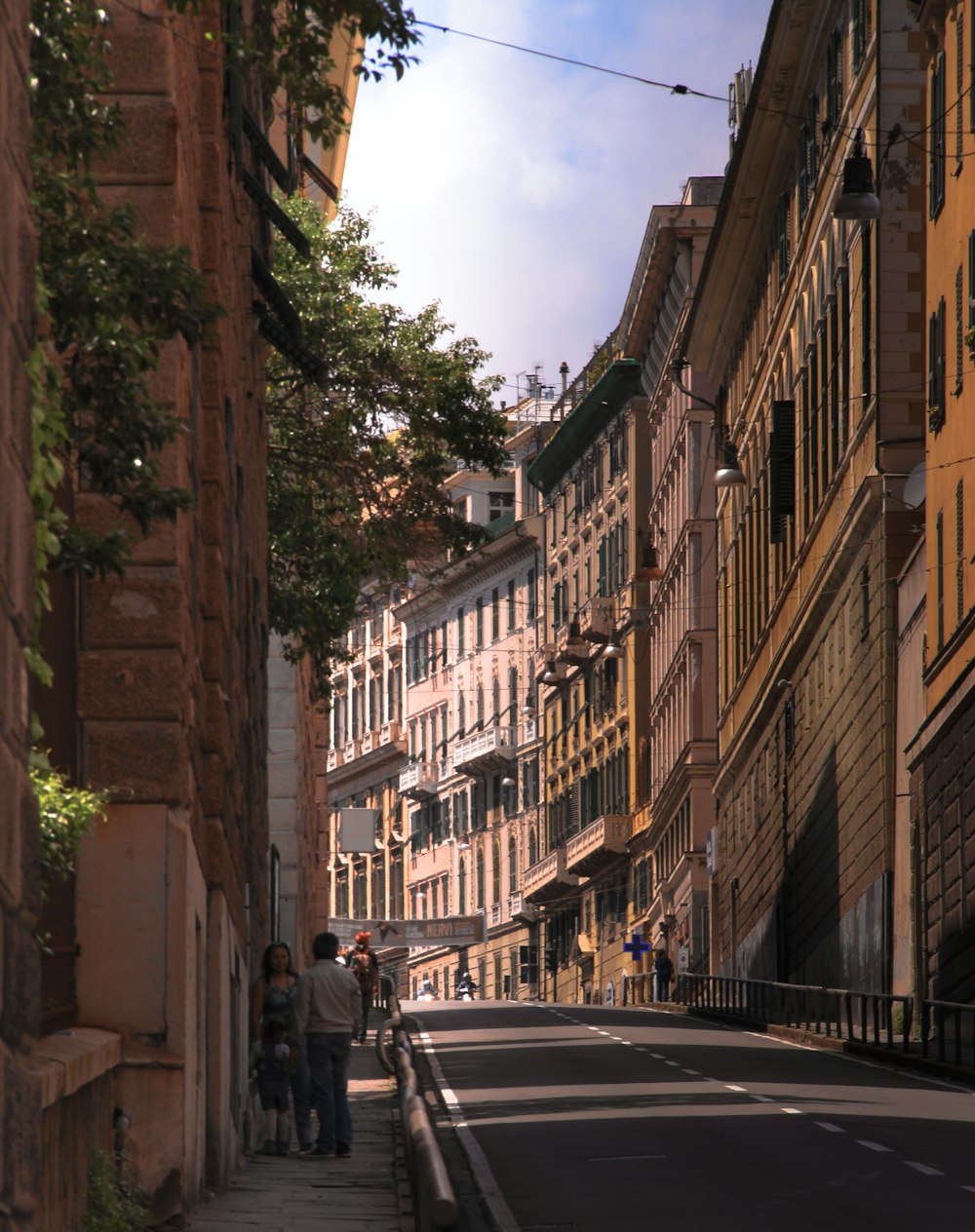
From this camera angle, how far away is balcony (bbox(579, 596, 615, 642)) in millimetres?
92750

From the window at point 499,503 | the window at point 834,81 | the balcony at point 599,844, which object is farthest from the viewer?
the window at point 499,503

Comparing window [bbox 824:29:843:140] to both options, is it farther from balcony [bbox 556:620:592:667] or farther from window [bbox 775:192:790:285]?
balcony [bbox 556:620:592:667]

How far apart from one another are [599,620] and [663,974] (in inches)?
883

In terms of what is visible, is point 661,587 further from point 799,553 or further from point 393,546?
point 393,546

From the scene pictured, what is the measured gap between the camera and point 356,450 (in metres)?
34.8

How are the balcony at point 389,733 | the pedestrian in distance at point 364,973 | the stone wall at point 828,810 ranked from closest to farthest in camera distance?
the pedestrian in distance at point 364,973, the stone wall at point 828,810, the balcony at point 389,733

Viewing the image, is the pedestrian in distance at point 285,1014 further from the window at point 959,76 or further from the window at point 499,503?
the window at point 499,503

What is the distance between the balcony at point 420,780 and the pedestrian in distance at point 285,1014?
93077mm

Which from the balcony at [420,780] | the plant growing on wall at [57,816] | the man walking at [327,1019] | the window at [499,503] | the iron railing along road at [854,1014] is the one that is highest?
the window at [499,503]

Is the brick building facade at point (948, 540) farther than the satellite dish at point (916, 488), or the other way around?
the satellite dish at point (916, 488)

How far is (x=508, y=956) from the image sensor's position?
344 ft

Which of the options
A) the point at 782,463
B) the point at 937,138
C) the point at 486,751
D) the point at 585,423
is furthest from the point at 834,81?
the point at 486,751

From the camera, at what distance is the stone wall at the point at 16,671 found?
7273mm

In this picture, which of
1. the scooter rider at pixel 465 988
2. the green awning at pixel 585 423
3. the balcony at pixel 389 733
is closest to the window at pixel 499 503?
the green awning at pixel 585 423
